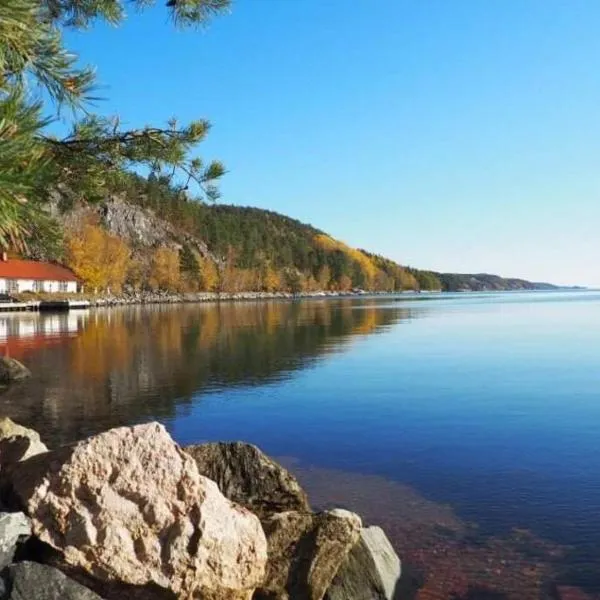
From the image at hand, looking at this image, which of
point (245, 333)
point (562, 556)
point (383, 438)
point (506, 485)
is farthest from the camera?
point (245, 333)

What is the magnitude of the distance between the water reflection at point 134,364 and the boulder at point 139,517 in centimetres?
1398

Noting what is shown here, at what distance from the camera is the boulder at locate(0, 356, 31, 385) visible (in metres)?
34.4

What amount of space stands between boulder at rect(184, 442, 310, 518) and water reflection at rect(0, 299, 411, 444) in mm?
10513

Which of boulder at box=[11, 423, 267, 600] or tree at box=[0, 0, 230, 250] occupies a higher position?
tree at box=[0, 0, 230, 250]

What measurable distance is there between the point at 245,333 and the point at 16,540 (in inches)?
2314

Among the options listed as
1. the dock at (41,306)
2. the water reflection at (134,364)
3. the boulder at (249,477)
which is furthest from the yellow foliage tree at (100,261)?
the boulder at (249,477)

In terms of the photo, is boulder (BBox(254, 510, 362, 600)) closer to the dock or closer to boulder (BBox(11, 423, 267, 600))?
boulder (BBox(11, 423, 267, 600))

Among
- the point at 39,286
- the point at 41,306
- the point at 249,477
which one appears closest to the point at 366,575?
the point at 249,477

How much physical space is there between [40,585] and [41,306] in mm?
115840

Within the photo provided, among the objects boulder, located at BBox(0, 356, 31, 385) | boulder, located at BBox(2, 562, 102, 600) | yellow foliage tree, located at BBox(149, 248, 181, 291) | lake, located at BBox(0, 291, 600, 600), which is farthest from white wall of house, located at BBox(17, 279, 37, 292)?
boulder, located at BBox(2, 562, 102, 600)

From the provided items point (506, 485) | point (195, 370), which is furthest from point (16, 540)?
point (195, 370)

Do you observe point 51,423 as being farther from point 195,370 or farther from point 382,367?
point 382,367

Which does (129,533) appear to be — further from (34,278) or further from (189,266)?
(189,266)

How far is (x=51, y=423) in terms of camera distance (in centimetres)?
2373
